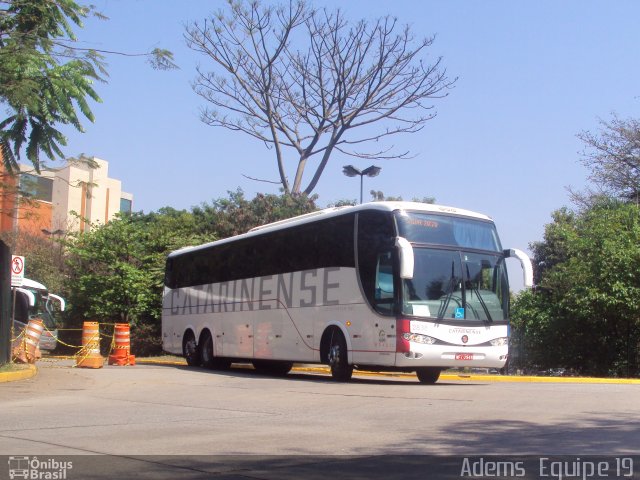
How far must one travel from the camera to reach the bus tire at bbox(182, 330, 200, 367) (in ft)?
81.6

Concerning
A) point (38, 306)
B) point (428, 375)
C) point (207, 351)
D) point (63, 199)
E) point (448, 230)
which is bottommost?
point (428, 375)

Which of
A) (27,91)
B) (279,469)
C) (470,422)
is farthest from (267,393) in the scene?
(279,469)

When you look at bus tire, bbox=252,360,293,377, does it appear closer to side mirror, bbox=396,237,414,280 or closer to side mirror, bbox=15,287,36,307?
side mirror, bbox=396,237,414,280

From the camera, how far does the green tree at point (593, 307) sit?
2803 cm

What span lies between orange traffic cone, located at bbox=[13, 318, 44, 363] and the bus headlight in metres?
10.4

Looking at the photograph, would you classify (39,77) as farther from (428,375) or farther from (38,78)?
(428,375)

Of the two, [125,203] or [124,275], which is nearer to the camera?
[124,275]

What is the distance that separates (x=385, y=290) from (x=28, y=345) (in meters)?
10.6

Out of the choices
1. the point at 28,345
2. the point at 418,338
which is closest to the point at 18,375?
the point at 28,345

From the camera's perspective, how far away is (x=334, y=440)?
890 centimetres

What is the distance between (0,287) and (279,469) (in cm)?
1241

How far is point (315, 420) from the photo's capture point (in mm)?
10789

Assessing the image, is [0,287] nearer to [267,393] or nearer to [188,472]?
[267,393]

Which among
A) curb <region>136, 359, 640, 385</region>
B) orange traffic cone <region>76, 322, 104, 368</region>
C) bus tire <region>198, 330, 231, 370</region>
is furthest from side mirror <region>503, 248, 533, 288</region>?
orange traffic cone <region>76, 322, 104, 368</region>
